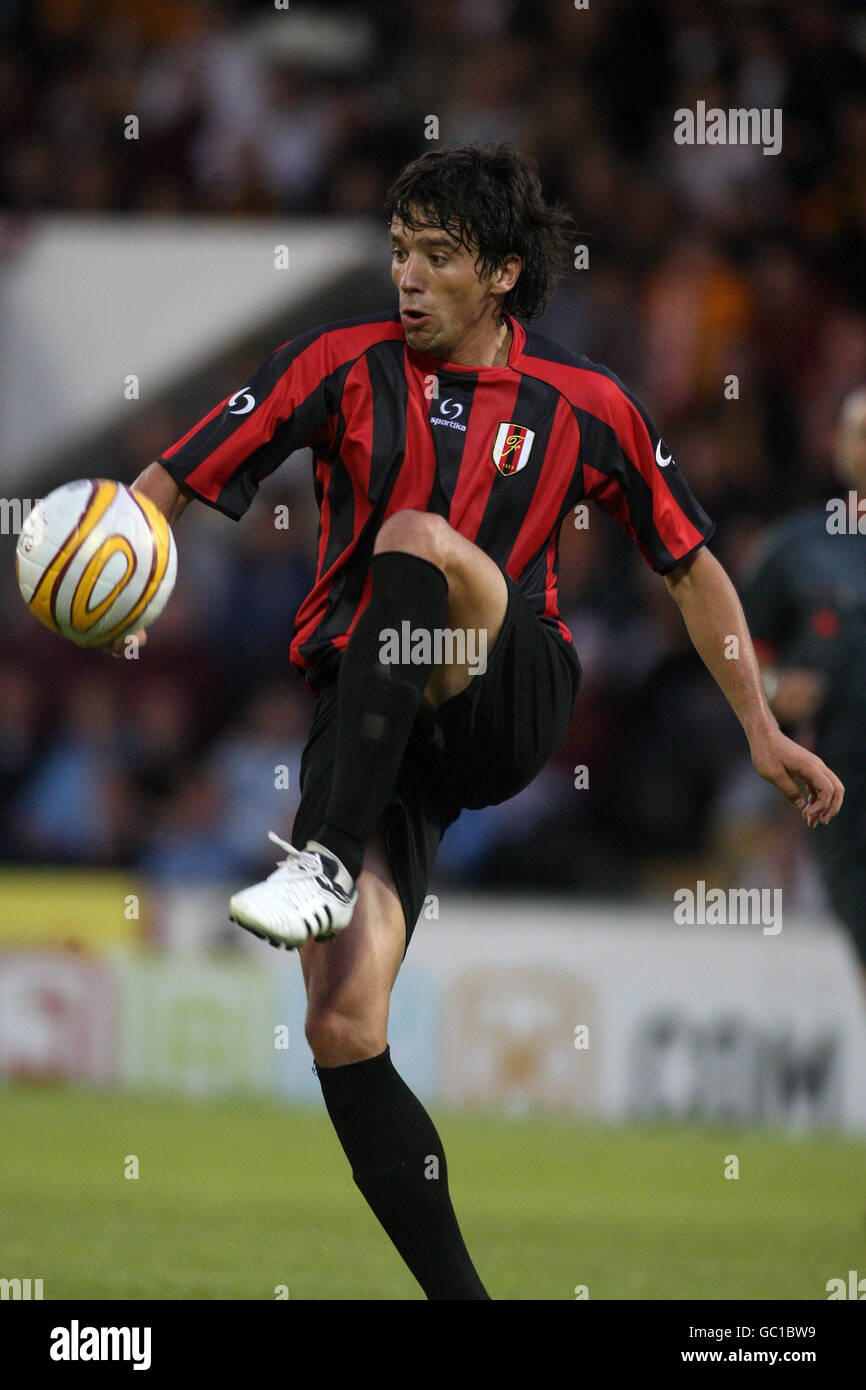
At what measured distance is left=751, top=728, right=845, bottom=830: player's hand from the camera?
3.87m

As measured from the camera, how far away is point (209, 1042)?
29.0 ft

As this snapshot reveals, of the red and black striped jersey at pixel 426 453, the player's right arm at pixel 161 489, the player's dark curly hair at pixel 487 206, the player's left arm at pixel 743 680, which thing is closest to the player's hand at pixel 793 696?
the player's left arm at pixel 743 680

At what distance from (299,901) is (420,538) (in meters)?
0.70

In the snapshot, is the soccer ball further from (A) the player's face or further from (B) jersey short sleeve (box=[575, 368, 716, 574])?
(B) jersey short sleeve (box=[575, 368, 716, 574])

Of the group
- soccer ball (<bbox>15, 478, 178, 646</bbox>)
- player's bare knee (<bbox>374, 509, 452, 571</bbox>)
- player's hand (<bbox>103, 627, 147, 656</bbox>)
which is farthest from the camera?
player's hand (<bbox>103, 627, 147, 656</bbox>)

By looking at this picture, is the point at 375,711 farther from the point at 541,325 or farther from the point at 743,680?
the point at 541,325

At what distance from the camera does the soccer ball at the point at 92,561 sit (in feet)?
11.7

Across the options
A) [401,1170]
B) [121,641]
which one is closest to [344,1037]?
[401,1170]

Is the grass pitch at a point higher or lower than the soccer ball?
lower

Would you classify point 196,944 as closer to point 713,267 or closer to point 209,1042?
point 209,1042

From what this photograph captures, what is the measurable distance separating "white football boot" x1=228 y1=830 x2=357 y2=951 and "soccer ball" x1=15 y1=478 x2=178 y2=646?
0.59m

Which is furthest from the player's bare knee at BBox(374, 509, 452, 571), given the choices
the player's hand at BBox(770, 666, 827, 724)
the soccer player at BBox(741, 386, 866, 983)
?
the soccer player at BBox(741, 386, 866, 983)

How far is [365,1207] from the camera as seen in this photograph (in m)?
5.93

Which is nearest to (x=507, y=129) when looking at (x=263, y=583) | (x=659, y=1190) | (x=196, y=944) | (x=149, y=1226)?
(x=263, y=583)
